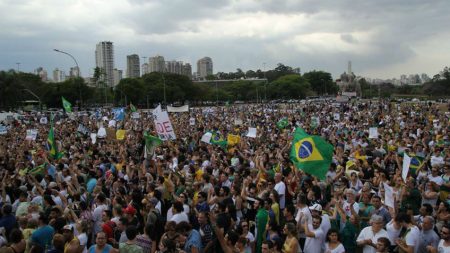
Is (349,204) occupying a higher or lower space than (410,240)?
higher

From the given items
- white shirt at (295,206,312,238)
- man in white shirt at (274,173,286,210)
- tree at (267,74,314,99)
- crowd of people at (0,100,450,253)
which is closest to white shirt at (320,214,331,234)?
crowd of people at (0,100,450,253)

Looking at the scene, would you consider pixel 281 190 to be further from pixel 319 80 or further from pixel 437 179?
pixel 319 80

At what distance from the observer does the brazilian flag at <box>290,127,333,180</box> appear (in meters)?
9.20

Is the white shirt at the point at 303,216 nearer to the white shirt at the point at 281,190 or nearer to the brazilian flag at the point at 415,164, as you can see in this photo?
the white shirt at the point at 281,190

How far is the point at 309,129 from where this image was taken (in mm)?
26109

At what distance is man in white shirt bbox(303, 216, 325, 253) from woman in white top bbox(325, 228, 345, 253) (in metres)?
0.35

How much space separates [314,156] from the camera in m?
9.30

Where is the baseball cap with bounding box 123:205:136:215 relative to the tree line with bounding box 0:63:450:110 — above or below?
below

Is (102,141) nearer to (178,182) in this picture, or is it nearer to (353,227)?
(178,182)

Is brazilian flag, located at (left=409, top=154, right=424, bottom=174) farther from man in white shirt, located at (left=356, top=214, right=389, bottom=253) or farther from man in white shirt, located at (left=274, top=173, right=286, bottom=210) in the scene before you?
man in white shirt, located at (left=356, top=214, right=389, bottom=253)

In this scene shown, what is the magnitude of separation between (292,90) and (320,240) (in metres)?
123

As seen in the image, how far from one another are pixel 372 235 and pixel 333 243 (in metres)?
0.55

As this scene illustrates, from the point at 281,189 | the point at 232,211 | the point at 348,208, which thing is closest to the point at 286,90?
the point at 281,189

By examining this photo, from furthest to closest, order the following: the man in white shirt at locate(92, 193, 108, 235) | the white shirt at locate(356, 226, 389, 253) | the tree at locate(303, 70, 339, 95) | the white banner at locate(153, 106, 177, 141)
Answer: the tree at locate(303, 70, 339, 95), the white banner at locate(153, 106, 177, 141), the man in white shirt at locate(92, 193, 108, 235), the white shirt at locate(356, 226, 389, 253)
